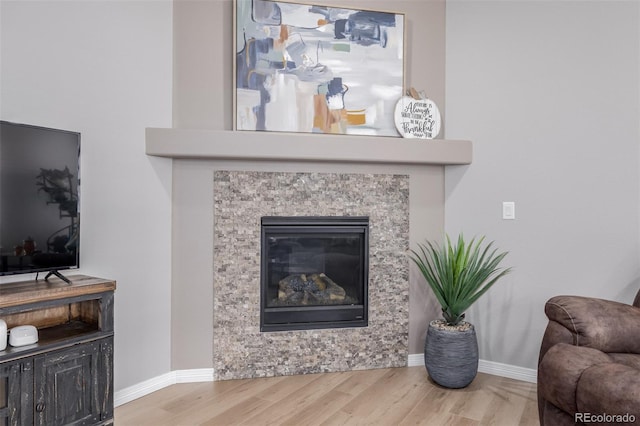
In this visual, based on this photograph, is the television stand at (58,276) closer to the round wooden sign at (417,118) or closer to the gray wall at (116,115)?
the gray wall at (116,115)

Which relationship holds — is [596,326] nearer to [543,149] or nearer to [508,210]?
[508,210]

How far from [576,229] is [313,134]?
179 cm

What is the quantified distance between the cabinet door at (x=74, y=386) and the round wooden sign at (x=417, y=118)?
2.21 meters

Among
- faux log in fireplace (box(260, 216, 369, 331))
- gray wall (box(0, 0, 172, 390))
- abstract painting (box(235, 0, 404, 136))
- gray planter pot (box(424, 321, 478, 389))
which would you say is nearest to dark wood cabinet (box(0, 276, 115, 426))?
gray wall (box(0, 0, 172, 390))

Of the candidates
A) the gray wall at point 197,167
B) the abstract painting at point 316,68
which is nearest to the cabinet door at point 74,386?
the gray wall at point 197,167

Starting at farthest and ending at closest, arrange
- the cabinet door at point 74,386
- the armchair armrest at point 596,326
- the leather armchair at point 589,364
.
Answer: the armchair armrest at point 596,326
the cabinet door at point 74,386
the leather armchair at point 589,364

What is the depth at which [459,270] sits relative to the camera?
2.65 meters

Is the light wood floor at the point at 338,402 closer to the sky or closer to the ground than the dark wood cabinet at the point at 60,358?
closer to the ground

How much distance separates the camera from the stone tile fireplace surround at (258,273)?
2785mm

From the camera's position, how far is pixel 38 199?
6.22ft

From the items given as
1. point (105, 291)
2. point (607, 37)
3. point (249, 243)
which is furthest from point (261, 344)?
point (607, 37)

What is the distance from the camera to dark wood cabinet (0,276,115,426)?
66.4 inches

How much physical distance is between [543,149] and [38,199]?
2.91 meters

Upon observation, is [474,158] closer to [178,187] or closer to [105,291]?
[178,187]
